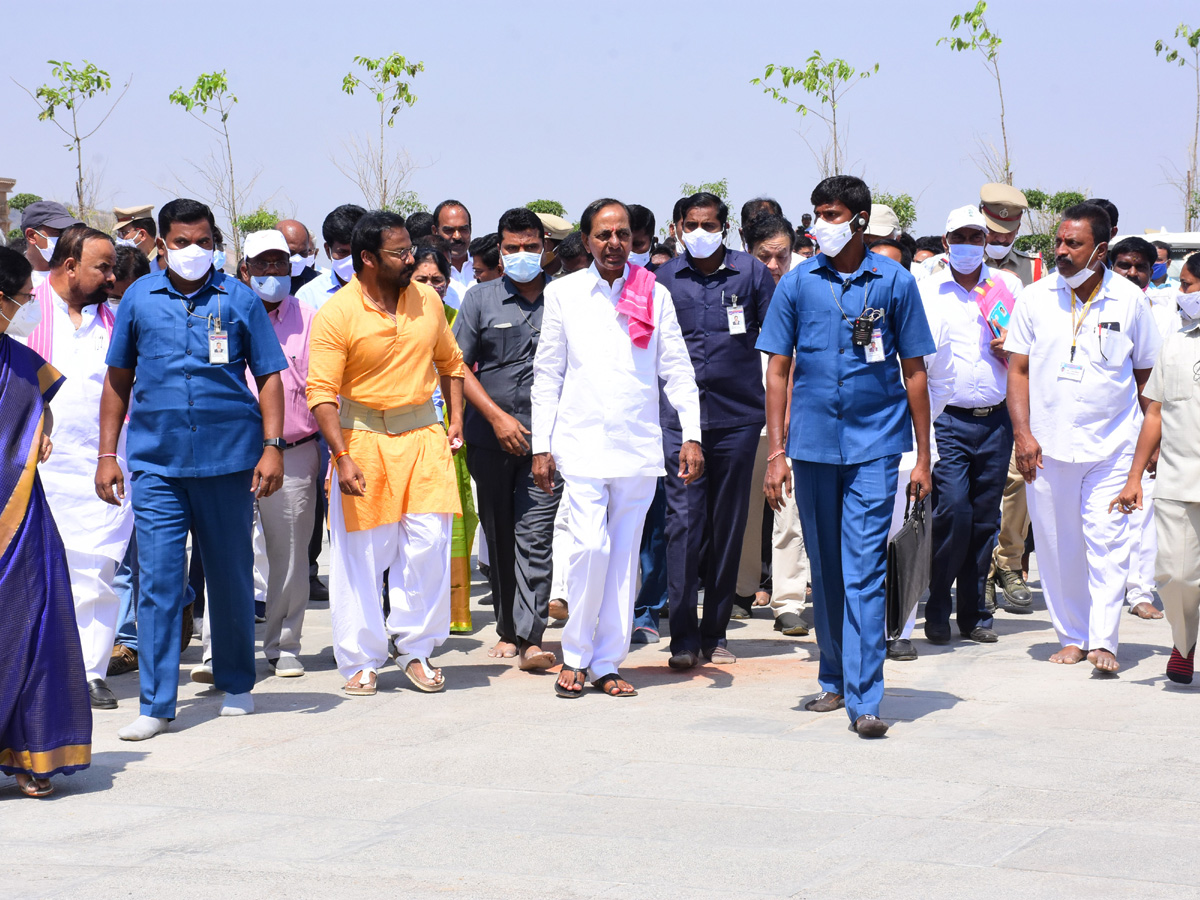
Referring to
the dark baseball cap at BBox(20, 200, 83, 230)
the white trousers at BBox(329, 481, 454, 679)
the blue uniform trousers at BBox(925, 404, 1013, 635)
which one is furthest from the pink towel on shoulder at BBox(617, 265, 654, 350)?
the dark baseball cap at BBox(20, 200, 83, 230)

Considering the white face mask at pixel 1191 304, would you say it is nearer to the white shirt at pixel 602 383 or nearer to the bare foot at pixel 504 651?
the white shirt at pixel 602 383

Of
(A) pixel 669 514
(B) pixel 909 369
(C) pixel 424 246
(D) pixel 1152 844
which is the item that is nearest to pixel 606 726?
(A) pixel 669 514

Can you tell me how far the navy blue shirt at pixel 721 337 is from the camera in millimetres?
8086

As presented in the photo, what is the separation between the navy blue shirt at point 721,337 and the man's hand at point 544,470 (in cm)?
95

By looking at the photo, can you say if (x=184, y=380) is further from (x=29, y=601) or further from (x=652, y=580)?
(x=652, y=580)

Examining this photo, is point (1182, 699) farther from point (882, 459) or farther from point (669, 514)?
point (669, 514)

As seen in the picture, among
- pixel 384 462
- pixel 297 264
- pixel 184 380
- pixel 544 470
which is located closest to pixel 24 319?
pixel 184 380

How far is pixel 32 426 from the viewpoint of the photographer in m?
5.82

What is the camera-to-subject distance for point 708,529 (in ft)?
26.5

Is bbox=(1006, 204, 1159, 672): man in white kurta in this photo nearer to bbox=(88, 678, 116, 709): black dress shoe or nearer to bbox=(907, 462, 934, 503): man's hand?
bbox=(907, 462, 934, 503): man's hand

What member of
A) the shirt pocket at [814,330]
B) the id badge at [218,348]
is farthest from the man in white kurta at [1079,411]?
the id badge at [218,348]

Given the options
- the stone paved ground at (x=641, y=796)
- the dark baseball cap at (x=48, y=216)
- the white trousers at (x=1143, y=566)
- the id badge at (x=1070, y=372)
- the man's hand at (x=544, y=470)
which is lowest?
the stone paved ground at (x=641, y=796)

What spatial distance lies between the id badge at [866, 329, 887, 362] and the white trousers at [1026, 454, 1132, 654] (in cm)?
188

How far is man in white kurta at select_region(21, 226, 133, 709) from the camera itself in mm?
7355
